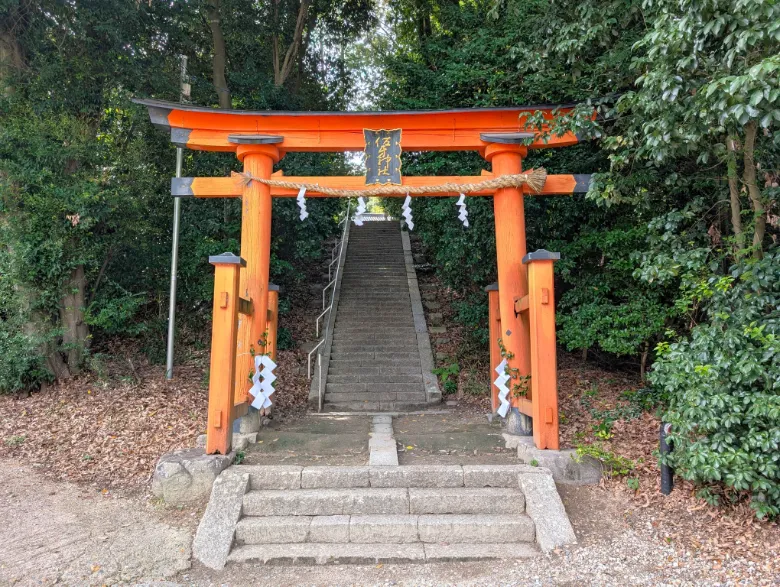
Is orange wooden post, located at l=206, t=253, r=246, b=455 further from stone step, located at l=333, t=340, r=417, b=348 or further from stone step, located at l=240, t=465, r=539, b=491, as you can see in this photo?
stone step, located at l=333, t=340, r=417, b=348

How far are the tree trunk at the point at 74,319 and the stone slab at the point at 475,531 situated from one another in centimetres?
567

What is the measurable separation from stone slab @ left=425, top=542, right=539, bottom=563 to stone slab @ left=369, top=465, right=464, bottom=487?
58cm

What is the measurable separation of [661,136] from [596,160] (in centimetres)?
289

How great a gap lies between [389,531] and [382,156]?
163 inches

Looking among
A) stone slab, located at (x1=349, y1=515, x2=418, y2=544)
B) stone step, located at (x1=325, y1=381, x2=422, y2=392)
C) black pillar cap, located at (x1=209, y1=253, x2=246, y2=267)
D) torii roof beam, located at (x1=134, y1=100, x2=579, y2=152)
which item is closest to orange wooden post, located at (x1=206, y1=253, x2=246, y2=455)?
black pillar cap, located at (x1=209, y1=253, x2=246, y2=267)

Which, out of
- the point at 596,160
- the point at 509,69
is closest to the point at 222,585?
the point at 596,160

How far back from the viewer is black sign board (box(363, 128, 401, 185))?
6.05 m

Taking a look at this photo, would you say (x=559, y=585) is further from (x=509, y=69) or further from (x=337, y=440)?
(x=509, y=69)

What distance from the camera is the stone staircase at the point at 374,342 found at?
770 cm

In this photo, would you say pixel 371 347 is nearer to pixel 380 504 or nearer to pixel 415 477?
pixel 415 477

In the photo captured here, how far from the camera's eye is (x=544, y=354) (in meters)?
4.68

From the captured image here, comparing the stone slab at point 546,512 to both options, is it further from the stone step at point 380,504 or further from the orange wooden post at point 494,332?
the orange wooden post at point 494,332

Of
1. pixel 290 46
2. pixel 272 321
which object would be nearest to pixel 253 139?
pixel 272 321

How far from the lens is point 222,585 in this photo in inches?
133
